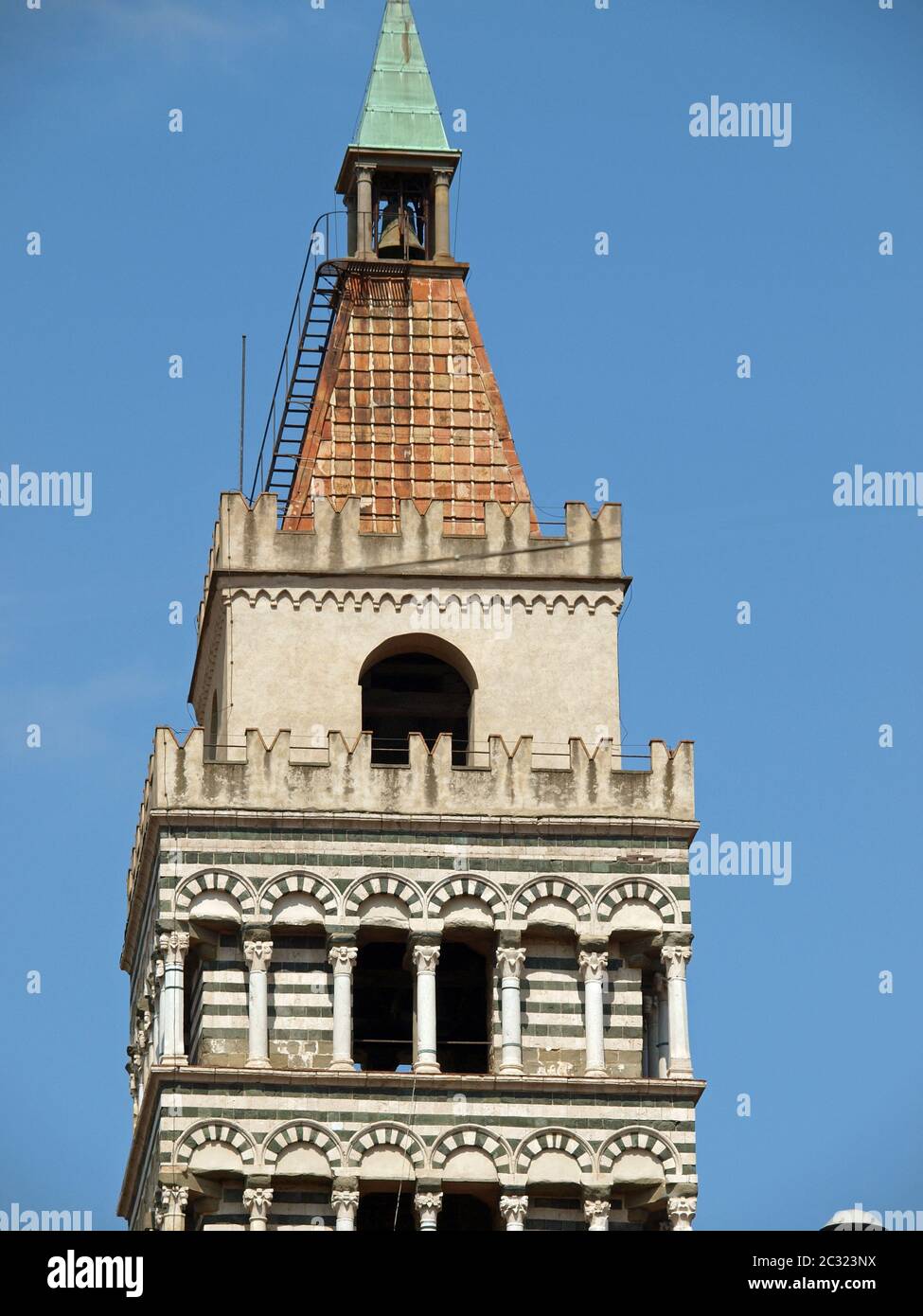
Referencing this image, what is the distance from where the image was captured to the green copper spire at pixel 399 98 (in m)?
81.2

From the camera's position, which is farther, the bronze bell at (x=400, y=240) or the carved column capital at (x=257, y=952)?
the bronze bell at (x=400, y=240)

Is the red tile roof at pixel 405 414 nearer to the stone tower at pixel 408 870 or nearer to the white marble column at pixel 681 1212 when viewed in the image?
the stone tower at pixel 408 870

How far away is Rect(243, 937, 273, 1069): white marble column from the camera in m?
71.1

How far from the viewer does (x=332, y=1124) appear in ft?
232

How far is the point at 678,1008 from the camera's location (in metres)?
72.1

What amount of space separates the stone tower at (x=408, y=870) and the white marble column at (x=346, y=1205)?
0.09 meters

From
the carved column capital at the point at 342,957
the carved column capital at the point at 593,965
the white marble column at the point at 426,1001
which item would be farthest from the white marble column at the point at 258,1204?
the carved column capital at the point at 593,965

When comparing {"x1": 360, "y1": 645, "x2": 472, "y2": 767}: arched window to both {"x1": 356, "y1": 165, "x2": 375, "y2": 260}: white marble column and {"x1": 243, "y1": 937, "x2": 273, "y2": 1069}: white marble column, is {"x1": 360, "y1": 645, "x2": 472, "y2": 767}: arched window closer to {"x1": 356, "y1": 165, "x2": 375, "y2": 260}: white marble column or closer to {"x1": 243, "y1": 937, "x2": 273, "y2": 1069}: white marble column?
{"x1": 243, "y1": 937, "x2": 273, "y2": 1069}: white marble column

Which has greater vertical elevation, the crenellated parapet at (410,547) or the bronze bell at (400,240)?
the bronze bell at (400,240)

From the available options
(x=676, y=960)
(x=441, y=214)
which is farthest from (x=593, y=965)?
(x=441, y=214)

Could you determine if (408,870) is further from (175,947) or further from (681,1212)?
(681,1212)

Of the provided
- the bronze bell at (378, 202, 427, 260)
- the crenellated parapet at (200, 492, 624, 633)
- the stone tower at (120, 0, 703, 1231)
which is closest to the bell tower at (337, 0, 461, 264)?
the bronze bell at (378, 202, 427, 260)

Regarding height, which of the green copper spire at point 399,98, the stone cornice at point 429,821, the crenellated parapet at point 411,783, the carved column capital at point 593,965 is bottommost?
the carved column capital at point 593,965
